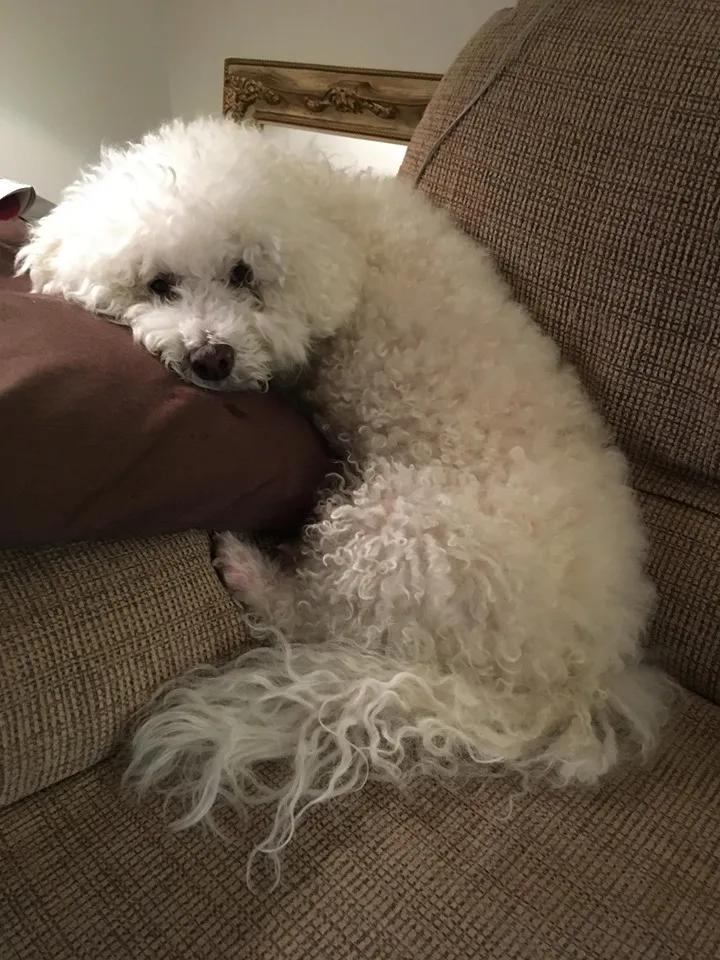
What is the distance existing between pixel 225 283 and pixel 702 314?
0.66 m

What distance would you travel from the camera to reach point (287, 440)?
1.01m

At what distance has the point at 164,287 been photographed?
107 centimetres

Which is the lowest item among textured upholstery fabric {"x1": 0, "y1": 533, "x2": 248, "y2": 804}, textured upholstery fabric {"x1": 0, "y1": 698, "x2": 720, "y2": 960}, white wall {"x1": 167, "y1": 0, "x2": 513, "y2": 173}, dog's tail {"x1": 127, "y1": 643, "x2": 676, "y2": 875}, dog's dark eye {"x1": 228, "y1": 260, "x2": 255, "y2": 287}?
textured upholstery fabric {"x1": 0, "y1": 698, "x2": 720, "y2": 960}

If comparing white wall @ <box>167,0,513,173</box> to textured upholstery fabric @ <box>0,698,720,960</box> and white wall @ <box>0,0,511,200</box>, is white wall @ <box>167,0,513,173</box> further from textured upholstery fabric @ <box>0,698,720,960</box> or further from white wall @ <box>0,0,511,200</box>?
textured upholstery fabric @ <box>0,698,720,960</box>

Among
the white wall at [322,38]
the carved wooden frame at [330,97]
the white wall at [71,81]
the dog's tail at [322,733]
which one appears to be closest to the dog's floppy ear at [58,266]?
the dog's tail at [322,733]

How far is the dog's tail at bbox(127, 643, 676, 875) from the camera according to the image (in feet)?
2.69

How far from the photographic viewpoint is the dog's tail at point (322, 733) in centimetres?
82

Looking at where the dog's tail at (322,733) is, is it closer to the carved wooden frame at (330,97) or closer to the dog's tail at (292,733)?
the dog's tail at (292,733)

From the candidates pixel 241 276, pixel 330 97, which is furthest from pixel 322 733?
pixel 330 97

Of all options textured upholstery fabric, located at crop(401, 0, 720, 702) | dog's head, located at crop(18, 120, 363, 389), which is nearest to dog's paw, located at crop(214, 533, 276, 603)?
dog's head, located at crop(18, 120, 363, 389)

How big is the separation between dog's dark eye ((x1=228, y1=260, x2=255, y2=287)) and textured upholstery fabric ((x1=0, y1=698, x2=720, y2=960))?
2.12ft

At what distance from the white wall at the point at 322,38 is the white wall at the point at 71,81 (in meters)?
0.09

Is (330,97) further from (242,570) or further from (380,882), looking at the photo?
(380,882)

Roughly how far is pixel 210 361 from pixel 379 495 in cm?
28
